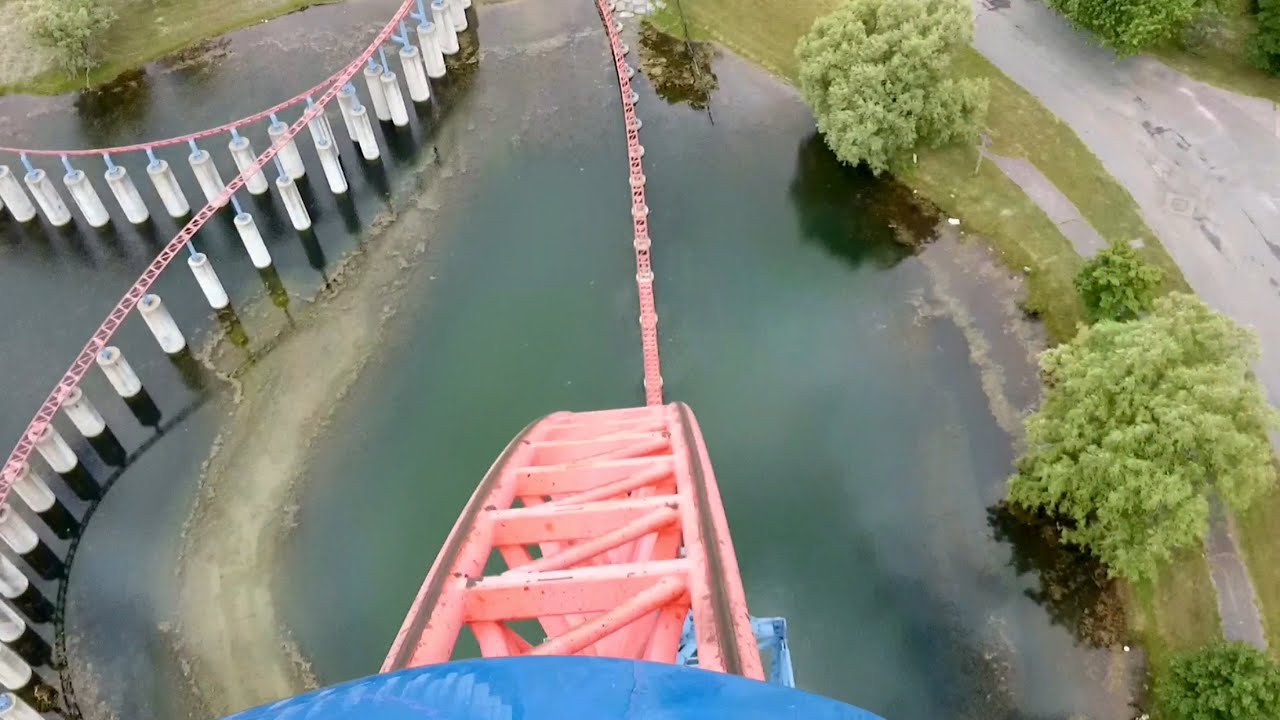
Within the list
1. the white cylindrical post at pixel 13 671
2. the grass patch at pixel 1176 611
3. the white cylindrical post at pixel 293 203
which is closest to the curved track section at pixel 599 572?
the grass patch at pixel 1176 611

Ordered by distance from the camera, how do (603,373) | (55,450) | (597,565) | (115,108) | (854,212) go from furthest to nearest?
A: (115,108) < (854,212) < (603,373) < (55,450) < (597,565)

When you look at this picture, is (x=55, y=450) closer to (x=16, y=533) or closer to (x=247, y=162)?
(x=16, y=533)

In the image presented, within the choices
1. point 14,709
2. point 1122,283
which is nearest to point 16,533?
point 14,709

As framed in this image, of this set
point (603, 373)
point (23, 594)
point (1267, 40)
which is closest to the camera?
point (23, 594)

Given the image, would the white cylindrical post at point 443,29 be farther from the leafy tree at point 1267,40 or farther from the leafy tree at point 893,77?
the leafy tree at point 1267,40

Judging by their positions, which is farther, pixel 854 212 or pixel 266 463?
pixel 854 212

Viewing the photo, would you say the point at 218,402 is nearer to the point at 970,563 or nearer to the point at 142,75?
the point at 142,75

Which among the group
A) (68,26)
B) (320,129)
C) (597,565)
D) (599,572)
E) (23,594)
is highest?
(599,572)
